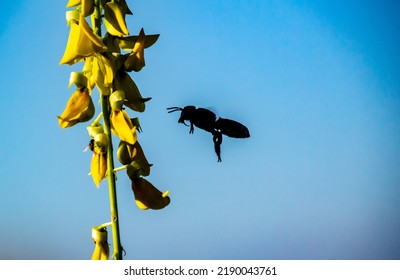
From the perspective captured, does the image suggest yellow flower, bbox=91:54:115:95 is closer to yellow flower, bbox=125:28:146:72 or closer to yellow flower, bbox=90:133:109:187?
yellow flower, bbox=125:28:146:72

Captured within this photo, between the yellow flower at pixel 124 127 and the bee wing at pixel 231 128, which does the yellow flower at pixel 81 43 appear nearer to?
the yellow flower at pixel 124 127

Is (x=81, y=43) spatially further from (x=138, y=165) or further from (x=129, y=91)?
(x=138, y=165)

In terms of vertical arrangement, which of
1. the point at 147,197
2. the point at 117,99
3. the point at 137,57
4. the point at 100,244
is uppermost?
the point at 137,57

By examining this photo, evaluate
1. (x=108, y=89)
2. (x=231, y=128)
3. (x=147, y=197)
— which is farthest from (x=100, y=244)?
(x=231, y=128)

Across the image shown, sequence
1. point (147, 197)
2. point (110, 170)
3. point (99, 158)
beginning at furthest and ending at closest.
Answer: point (147, 197) → point (99, 158) → point (110, 170)

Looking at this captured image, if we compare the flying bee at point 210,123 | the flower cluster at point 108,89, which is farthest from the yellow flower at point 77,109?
the flying bee at point 210,123
